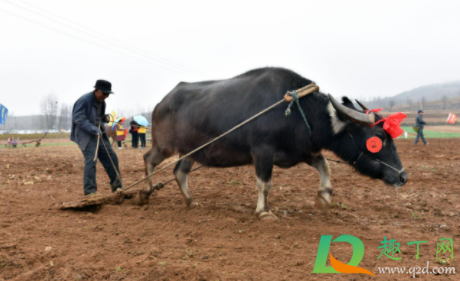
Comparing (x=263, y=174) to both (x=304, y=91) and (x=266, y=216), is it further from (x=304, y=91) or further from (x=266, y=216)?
(x=304, y=91)

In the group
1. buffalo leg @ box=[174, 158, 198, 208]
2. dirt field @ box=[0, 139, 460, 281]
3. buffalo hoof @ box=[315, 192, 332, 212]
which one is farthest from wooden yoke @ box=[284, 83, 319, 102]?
buffalo leg @ box=[174, 158, 198, 208]

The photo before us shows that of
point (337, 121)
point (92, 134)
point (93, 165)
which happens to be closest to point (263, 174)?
point (337, 121)

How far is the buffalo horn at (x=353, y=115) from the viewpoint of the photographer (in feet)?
15.3

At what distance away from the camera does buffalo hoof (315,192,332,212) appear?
5148 mm

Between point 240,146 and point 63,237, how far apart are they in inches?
103

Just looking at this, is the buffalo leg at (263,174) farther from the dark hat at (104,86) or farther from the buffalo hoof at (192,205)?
the dark hat at (104,86)

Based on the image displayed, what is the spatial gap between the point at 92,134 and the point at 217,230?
2.96 metres

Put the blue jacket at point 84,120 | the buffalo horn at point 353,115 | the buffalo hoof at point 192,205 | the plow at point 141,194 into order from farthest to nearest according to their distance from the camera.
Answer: the blue jacket at point 84,120, the buffalo hoof at point 192,205, the plow at point 141,194, the buffalo horn at point 353,115

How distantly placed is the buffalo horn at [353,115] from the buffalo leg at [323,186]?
0.87 metres

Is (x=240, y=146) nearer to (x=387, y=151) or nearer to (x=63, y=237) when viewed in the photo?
(x=387, y=151)

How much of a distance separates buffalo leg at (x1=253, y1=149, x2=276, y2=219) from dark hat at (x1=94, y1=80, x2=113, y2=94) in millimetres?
2975

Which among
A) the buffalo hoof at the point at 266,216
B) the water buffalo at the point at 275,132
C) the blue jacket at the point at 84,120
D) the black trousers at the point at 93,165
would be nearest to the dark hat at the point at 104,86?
the blue jacket at the point at 84,120

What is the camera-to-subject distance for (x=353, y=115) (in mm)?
4688

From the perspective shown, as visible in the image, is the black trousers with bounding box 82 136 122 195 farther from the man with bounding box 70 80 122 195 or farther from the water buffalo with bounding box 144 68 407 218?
the water buffalo with bounding box 144 68 407 218
